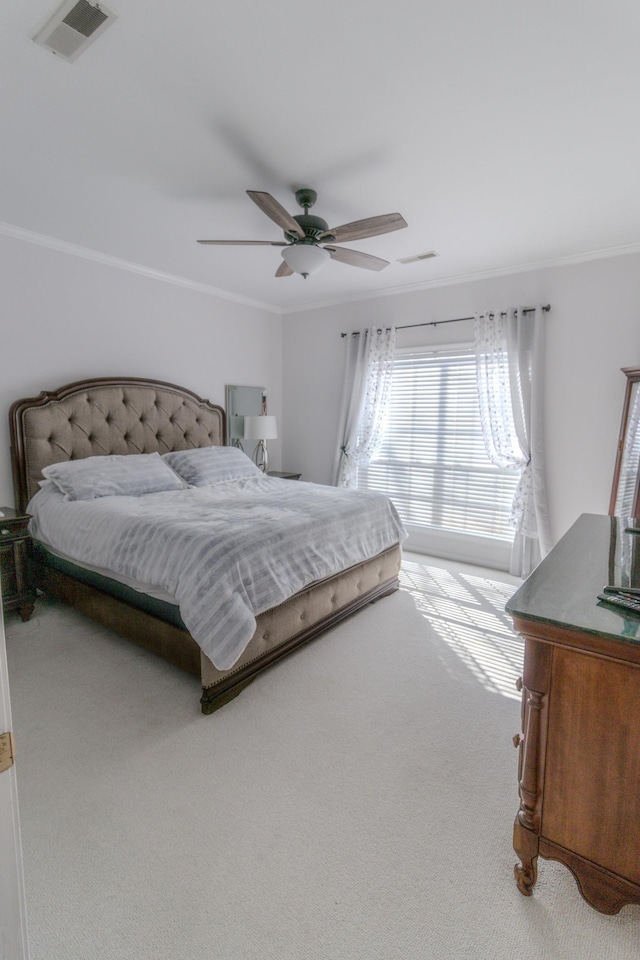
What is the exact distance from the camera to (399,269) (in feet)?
12.8

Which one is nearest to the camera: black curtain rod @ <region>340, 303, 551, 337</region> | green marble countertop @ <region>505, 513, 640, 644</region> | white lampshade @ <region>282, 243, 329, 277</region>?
green marble countertop @ <region>505, 513, 640, 644</region>

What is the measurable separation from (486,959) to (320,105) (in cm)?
288

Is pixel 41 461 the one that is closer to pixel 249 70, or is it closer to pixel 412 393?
pixel 249 70

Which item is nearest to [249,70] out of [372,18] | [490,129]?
[372,18]

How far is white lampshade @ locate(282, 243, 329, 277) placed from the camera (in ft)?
8.13

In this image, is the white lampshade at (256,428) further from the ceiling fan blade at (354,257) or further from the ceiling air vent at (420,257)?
the ceiling fan blade at (354,257)

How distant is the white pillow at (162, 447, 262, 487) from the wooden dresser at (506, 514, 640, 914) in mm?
3000

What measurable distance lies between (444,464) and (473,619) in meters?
1.75

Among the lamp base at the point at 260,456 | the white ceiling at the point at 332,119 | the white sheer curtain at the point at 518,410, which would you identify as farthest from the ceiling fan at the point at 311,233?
the lamp base at the point at 260,456

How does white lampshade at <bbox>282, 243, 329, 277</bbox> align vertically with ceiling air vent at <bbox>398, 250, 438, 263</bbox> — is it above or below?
below

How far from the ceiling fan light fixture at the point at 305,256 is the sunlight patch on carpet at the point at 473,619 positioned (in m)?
2.16

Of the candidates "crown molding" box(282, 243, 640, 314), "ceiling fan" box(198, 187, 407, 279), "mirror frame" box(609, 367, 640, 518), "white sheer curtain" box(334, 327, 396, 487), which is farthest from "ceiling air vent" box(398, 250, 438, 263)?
"mirror frame" box(609, 367, 640, 518)

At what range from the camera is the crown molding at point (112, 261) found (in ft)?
10.3

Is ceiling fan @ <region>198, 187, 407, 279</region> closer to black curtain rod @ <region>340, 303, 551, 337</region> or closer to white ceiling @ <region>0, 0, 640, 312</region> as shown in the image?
white ceiling @ <region>0, 0, 640, 312</region>
